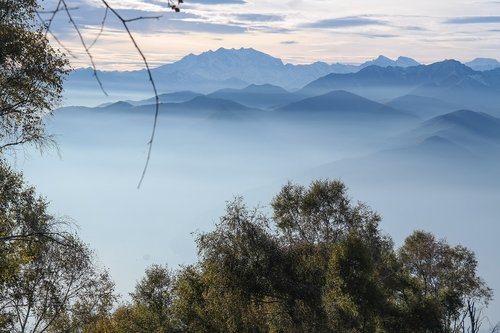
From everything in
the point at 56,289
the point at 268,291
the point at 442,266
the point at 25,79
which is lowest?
the point at 56,289

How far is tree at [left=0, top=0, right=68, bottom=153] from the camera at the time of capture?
12.9 metres

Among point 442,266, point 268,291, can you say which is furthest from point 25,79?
point 442,266

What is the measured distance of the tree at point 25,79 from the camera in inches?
506

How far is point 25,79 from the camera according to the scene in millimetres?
13305

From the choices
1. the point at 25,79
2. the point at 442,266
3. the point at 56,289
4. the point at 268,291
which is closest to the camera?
the point at 25,79

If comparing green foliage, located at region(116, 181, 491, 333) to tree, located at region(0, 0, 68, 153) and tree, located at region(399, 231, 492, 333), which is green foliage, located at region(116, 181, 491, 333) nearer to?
tree, located at region(399, 231, 492, 333)

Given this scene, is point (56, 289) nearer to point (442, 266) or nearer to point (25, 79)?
point (25, 79)

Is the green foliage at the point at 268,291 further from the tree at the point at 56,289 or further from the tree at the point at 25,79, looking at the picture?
the tree at the point at 25,79

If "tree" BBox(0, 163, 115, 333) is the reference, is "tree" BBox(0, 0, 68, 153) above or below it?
above

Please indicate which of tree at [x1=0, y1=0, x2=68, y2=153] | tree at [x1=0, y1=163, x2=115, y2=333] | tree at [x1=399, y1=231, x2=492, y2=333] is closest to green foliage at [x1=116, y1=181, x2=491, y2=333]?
tree at [x1=0, y1=163, x2=115, y2=333]

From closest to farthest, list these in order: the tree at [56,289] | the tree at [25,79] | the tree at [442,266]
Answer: the tree at [25,79], the tree at [56,289], the tree at [442,266]

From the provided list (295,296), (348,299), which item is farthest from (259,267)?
(348,299)

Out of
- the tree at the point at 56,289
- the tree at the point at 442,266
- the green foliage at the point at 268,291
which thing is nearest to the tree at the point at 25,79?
the tree at the point at 56,289

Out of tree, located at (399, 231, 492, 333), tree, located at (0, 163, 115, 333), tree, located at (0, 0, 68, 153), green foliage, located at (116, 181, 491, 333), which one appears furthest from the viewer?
tree, located at (399, 231, 492, 333)
